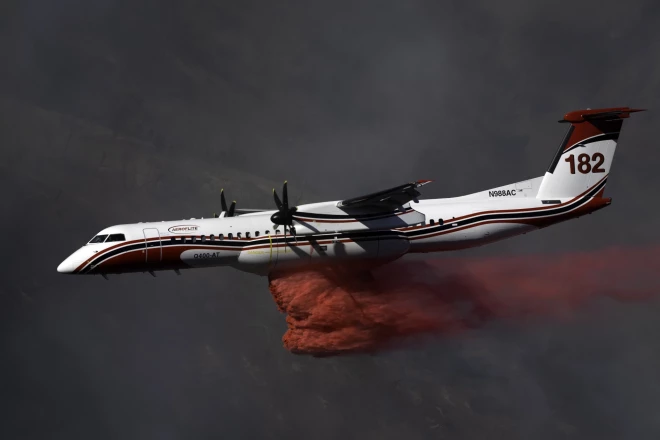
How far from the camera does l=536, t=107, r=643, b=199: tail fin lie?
36375 millimetres

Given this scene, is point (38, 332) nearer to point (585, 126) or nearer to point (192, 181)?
point (192, 181)

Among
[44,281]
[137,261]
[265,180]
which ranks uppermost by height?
[265,180]

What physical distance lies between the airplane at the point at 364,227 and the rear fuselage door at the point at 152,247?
4 centimetres

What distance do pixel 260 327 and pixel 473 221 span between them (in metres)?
107

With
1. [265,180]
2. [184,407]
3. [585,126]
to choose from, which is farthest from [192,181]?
[585,126]

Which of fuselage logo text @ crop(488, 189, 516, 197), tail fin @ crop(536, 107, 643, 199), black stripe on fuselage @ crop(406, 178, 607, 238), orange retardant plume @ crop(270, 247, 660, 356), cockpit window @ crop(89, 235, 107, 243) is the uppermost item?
tail fin @ crop(536, 107, 643, 199)

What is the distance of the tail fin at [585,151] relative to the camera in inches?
1432

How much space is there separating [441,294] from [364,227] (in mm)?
5767

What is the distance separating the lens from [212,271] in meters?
146

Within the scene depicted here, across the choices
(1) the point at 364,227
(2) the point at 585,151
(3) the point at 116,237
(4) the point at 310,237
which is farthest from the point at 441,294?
(3) the point at 116,237

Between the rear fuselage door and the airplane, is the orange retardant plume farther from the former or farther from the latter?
the rear fuselage door

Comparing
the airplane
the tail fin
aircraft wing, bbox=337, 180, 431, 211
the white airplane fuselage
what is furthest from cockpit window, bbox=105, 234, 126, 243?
the tail fin

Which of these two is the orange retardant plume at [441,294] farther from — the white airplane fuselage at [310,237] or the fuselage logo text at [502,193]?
the fuselage logo text at [502,193]

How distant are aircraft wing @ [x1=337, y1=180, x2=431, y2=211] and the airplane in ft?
0.13
